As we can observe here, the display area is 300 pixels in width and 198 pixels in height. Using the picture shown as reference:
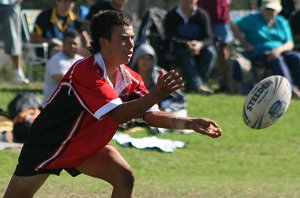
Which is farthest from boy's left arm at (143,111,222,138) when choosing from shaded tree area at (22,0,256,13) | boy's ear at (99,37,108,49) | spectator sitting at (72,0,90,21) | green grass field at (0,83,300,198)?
shaded tree area at (22,0,256,13)

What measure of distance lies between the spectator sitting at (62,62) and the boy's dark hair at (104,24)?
5.65 m

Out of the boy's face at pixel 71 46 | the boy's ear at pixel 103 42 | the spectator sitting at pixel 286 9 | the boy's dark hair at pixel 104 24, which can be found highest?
the boy's dark hair at pixel 104 24

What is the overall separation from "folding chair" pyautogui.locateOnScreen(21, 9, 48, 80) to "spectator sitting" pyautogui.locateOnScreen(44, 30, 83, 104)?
2081 mm

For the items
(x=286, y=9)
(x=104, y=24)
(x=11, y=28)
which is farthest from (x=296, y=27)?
(x=104, y=24)

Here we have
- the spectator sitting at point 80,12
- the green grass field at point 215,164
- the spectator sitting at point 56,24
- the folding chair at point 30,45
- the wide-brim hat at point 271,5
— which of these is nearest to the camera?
the green grass field at point 215,164

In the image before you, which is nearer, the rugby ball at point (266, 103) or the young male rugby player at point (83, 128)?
the young male rugby player at point (83, 128)

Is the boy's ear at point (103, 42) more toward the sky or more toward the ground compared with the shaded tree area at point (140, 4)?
more toward the sky

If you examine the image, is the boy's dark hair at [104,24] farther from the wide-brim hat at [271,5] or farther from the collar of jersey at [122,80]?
the wide-brim hat at [271,5]

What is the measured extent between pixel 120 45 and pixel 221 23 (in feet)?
29.8

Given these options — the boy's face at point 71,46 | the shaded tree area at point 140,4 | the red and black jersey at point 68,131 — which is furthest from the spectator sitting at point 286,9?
the red and black jersey at point 68,131

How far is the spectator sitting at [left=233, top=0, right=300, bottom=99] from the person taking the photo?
1416cm

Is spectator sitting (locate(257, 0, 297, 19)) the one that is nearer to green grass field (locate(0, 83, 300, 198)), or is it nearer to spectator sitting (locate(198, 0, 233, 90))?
spectator sitting (locate(198, 0, 233, 90))

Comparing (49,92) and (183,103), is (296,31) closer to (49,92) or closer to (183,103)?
(183,103)

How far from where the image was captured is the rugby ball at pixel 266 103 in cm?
740
